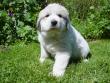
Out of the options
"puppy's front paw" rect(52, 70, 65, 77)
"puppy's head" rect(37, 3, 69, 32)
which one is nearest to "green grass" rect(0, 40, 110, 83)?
"puppy's front paw" rect(52, 70, 65, 77)

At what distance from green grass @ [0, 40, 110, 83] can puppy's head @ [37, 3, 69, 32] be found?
31.8 inches

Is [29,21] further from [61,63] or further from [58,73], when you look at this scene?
[58,73]

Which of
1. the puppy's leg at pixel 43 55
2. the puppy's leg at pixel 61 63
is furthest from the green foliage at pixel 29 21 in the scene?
the puppy's leg at pixel 61 63

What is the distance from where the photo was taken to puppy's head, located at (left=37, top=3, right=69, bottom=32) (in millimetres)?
6020

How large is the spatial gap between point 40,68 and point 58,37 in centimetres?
68

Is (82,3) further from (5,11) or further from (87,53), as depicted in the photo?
(87,53)

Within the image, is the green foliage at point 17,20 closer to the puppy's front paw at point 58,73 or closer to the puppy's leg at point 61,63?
the puppy's leg at point 61,63

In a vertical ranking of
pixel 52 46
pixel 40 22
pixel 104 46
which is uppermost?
pixel 40 22

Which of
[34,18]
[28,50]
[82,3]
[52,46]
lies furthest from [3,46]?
[82,3]

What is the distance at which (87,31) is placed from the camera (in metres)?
9.03

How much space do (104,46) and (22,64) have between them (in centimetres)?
233

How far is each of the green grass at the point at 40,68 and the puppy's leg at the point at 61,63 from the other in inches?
4.5

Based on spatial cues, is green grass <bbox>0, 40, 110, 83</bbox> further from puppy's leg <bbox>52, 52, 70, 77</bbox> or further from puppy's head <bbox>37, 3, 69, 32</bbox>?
puppy's head <bbox>37, 3, 69, 32</bbox>

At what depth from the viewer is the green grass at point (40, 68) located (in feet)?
19.6
